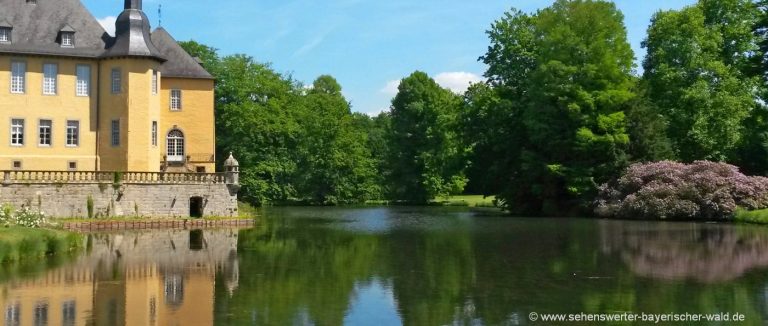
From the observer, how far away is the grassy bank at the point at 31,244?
17938mm

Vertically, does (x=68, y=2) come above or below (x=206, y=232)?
above

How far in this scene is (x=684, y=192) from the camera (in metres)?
37.0

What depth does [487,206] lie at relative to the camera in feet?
185

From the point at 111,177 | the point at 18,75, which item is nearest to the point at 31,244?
the point at 111,177

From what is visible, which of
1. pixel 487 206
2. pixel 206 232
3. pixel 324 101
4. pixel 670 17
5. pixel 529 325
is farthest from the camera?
pixel 324 101

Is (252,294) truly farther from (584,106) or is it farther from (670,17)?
(670,17)

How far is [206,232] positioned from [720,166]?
23857 mm

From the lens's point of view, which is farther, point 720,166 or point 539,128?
point 539,128

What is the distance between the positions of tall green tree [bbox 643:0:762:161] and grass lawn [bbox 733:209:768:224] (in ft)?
22.8

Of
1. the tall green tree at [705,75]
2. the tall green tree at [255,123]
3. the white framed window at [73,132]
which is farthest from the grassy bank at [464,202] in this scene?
the white framed window at [73,132]

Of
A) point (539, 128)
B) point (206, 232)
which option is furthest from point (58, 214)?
point (539, 128)

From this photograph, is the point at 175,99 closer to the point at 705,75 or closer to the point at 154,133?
the point at 154,133

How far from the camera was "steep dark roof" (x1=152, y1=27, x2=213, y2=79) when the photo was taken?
127 ft

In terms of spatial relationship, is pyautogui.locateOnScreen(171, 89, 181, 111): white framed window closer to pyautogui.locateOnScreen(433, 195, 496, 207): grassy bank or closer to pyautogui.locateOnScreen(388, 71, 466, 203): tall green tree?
pyautogui.locateOnScreen(433, 195, 496, 207): grassy bank
